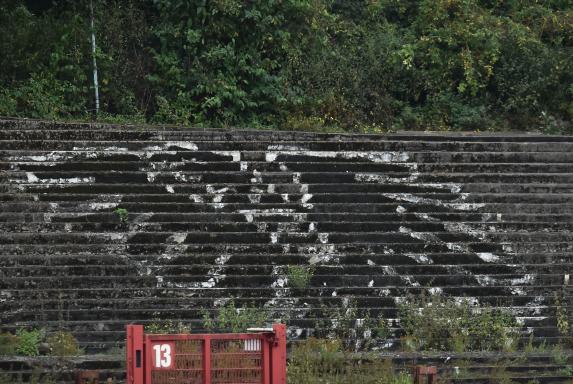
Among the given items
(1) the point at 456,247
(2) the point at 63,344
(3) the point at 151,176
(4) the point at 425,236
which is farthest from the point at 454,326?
(2) the point at 63,344

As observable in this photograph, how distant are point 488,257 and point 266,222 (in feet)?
10.6

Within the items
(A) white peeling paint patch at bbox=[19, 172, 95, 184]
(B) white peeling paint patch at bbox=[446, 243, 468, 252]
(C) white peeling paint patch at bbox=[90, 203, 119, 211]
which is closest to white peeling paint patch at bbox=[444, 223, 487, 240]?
(B) white peeling paint patch at bbox=[446, 243, 468, 252]

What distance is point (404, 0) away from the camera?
66.6 ft

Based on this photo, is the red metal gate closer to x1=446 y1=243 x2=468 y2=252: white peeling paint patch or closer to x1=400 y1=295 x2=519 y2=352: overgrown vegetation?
x1=400 y1=295 x2=519 y2=352: overgrown vegetation

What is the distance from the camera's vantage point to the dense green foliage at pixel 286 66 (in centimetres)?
1744

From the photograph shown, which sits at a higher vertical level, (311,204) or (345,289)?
(311,204)

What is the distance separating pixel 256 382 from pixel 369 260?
4838 mm

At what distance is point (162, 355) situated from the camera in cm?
941

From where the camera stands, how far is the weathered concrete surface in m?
13.6

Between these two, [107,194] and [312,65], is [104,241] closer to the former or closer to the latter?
[107,194]

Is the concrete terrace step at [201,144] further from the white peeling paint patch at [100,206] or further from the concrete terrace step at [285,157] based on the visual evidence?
the white peeling paint patch at [100,206]

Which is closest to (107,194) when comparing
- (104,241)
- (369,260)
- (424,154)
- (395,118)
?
(104,241)

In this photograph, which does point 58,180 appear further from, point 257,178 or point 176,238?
point 257,178

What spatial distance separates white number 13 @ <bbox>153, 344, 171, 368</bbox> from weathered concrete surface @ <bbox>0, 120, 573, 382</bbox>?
3.70m
